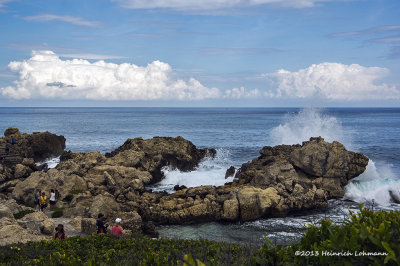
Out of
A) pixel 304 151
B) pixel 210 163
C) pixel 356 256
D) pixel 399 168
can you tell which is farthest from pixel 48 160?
pixel 356 256

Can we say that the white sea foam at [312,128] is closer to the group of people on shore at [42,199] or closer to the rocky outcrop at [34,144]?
the rocky outcrop at [34,144]

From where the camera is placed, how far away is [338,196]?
30172 mm

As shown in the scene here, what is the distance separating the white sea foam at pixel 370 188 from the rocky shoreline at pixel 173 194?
1.12m

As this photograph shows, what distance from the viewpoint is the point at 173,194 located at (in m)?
29.0

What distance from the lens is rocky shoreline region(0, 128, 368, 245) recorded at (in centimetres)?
2466

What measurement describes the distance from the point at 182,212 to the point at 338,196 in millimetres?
13739

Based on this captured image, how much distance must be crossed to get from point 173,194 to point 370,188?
708 inches

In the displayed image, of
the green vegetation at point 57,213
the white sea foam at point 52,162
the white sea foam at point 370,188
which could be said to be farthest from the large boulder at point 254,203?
the white sea foam at point 52,162

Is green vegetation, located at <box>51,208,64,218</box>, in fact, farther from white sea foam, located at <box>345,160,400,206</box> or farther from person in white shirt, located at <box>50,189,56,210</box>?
white sea foam, located at <box>345,160,400,206</box>

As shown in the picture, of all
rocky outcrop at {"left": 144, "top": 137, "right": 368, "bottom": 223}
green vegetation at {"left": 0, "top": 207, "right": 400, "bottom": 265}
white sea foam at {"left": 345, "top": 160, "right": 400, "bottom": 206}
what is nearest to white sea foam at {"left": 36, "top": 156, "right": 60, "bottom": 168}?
rocky outcrop at {"left": 144, "top": 137, "right": 368, "bottom": 223}

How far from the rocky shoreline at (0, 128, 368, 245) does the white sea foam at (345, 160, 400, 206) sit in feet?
3.67

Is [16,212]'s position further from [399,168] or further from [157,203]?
[399,168]

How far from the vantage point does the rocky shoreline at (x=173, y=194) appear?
80.9 feet

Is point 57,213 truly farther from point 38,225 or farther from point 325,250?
point 325,250
